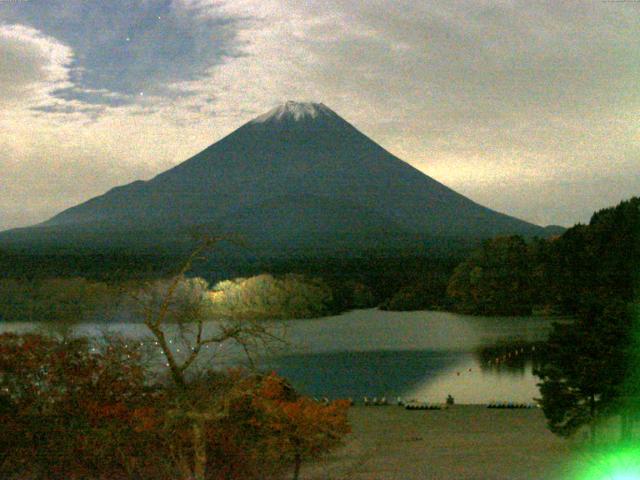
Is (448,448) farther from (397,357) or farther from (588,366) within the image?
(397,357)

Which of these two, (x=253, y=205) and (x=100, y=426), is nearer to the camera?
(x=100, y=426)

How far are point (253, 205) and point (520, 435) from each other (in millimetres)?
66628

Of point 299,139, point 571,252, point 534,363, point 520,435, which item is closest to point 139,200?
point 299,139

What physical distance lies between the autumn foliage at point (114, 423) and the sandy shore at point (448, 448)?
980 millimetres

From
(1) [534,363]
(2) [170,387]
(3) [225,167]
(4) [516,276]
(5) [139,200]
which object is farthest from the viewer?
(3) [225,167]

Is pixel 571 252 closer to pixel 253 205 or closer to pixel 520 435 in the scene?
pixel 520 435

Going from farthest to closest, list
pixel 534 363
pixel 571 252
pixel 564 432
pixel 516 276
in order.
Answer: pixel 516 276 → pixel 571 252 → pixel 534 363 → pixel 564 432

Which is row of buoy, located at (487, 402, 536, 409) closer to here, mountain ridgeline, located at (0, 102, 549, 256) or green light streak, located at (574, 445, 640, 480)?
green light streak, located at (574, 445, 640, 480)

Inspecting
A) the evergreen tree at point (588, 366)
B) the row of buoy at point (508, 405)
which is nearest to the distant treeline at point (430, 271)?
the row of buoy at point (508, 405)

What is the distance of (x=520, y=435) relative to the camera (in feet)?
39.6

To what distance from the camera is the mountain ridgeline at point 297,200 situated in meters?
70.4

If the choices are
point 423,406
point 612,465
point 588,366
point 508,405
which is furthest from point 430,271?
point 612,465

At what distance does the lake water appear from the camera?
19766mm

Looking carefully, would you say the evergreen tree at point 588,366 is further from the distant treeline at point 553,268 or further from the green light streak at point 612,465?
the distant treeline at point 553,268
